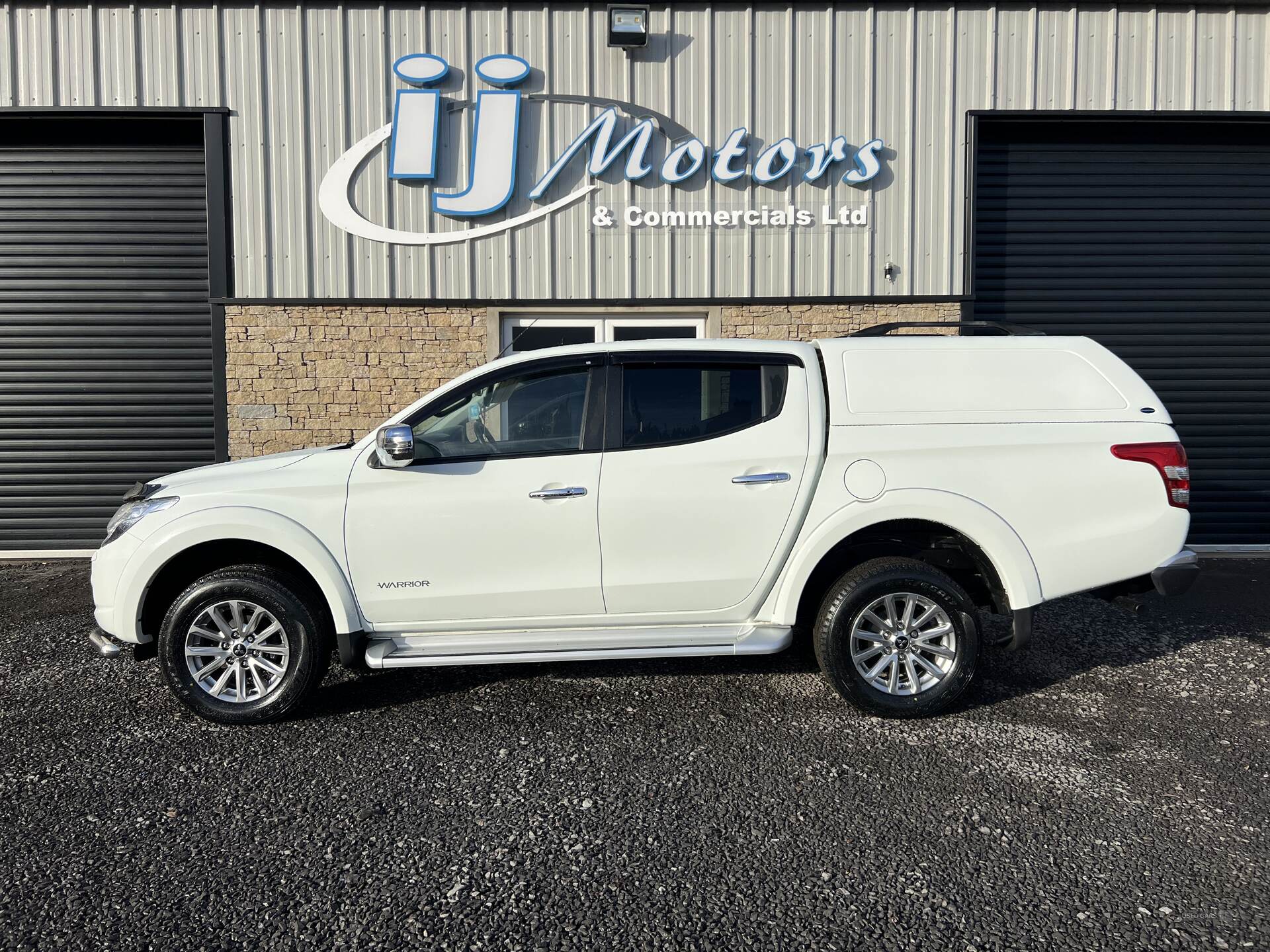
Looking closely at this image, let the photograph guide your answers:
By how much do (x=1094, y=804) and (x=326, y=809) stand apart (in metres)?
3.02

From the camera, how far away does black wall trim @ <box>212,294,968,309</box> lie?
7867 mm

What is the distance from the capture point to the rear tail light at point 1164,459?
12.8 ft

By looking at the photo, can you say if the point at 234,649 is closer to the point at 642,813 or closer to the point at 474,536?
the point at 474,536

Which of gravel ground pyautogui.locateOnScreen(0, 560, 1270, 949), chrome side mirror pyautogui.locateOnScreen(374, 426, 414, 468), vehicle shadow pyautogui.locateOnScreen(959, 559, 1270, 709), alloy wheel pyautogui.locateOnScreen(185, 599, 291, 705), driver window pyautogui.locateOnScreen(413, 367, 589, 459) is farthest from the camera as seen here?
vehicle shadow pyautogui.locateOnScreen(959, 559, 1270, 709)

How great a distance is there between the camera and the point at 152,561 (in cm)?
385

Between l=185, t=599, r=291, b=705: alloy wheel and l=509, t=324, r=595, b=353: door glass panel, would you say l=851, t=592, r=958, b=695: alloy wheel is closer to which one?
l=185, t=599, r=291, b=705: alloy wheel

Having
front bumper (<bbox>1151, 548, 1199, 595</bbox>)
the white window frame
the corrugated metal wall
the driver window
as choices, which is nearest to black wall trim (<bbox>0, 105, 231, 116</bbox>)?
the corrugated metal wall

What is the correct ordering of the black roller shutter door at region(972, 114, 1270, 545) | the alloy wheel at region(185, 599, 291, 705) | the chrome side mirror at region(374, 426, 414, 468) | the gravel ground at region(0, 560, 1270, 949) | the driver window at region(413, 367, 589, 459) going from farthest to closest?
the black roller shutter door at region(972, 114, 1270, 545) → the driver window at region(413, 367, 589, 459) → the alloy wheel at region(185, 599, 291, 705) → the chrome side mirror at region(374, 426, 414, 468) → the gravel ground at region(0, 560, 1270, 949)

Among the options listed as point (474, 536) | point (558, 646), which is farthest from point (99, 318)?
point (558, 646)

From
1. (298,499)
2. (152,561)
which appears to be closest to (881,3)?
(298,499)

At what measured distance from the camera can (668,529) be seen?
154 inches

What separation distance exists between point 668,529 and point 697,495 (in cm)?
22

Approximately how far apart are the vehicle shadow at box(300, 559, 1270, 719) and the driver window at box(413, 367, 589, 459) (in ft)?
4.53

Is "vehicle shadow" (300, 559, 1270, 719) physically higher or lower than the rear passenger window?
lower
